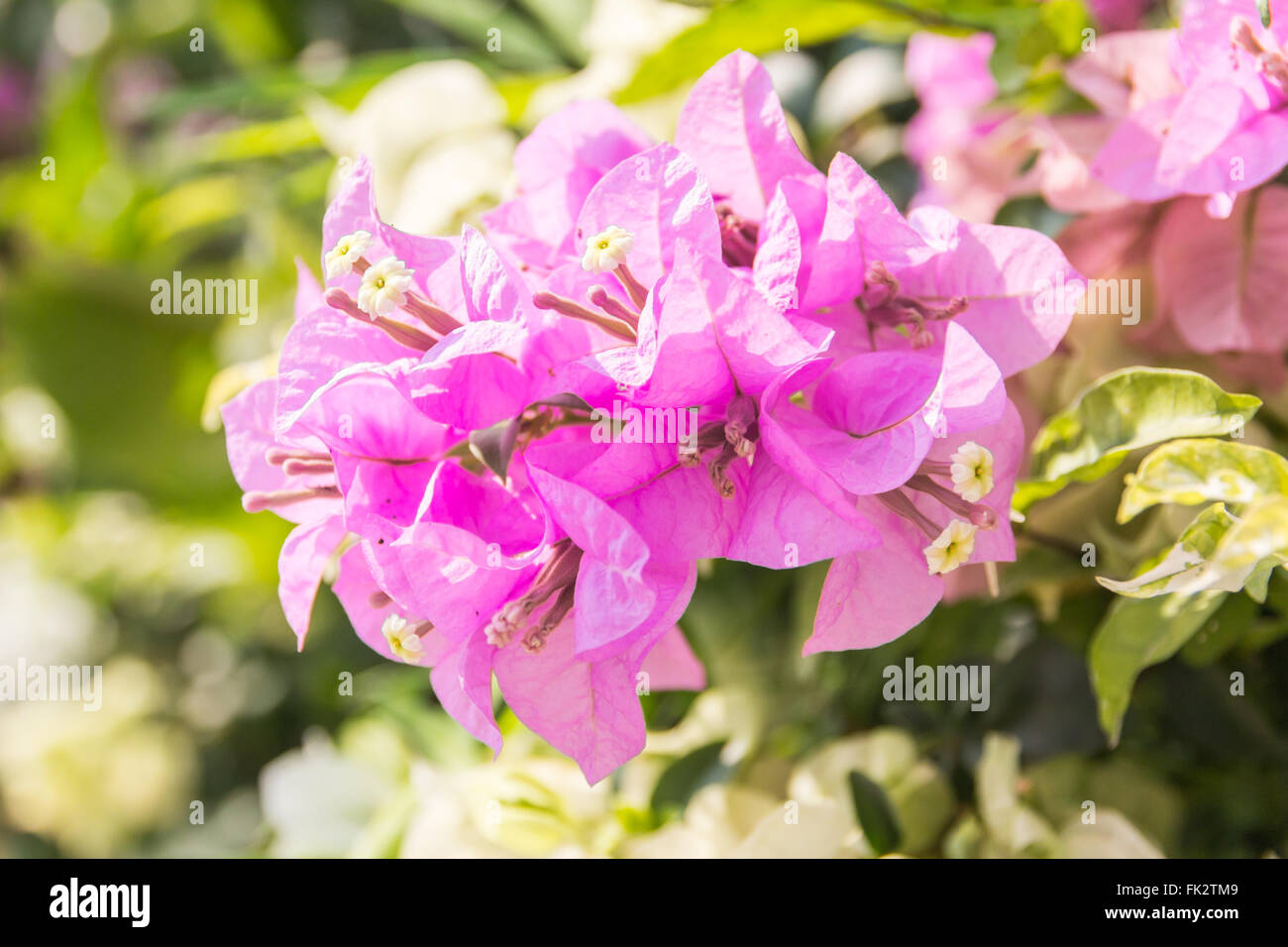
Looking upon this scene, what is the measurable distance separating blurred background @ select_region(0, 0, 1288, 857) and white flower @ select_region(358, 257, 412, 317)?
4.7 inches

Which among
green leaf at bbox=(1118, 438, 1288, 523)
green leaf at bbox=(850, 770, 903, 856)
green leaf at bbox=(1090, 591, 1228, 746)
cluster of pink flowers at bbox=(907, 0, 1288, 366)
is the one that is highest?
cluster of pink flowers at bbox=(907, 0, 1288, 366)

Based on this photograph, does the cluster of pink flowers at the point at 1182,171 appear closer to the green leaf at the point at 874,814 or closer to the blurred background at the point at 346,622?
the blurred background at the point at 346,622

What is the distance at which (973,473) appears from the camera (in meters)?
0.19

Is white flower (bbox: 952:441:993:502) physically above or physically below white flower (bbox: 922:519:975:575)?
above

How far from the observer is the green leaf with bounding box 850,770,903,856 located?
0.97ft

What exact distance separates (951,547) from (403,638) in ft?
0.36

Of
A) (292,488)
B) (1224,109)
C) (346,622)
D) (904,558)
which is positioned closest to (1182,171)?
(1224,109)

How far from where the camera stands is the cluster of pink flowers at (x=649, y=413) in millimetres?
193

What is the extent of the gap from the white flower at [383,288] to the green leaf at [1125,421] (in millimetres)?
144

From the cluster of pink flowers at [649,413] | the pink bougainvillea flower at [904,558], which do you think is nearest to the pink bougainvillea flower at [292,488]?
the cluster of pink flowers at [649,413]

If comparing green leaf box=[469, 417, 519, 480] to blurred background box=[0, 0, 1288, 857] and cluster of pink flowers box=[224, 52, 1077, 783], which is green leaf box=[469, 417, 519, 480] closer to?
cluster of pink flowers box=[224, 52, 1077, 783]

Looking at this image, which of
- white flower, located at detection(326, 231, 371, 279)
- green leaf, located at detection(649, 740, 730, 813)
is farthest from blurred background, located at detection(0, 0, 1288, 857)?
white flower, located at detection(326, 231, 371, 279)
